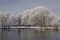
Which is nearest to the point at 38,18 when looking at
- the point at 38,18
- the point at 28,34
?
the point at 38,18

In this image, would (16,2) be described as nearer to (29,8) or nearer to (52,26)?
(29,8)

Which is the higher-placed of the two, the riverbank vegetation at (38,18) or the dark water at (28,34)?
the riverbank vegetation at (38,18)

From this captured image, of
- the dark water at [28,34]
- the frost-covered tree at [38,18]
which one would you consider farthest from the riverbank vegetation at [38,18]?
the dark water at [28,34]

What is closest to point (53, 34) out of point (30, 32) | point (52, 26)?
point (52, 26)

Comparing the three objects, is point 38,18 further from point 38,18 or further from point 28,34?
point 28,34

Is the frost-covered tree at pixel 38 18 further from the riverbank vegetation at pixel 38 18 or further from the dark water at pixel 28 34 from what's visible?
the dark water at pixel 28 34

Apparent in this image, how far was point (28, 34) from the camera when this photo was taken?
581 cm

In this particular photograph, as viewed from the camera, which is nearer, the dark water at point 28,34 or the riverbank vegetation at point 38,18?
the dark water at point 28,34

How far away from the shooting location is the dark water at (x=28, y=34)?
18.4ft

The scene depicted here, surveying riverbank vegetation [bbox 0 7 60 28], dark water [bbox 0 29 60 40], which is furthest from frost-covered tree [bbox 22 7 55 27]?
dark water [bbox 0 29 60 40]

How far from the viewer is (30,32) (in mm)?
Answer: 5895

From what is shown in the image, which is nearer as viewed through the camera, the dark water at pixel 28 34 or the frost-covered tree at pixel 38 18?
the dark water at pixel 28 34

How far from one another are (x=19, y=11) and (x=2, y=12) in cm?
58

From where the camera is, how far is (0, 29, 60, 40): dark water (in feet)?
18.4
